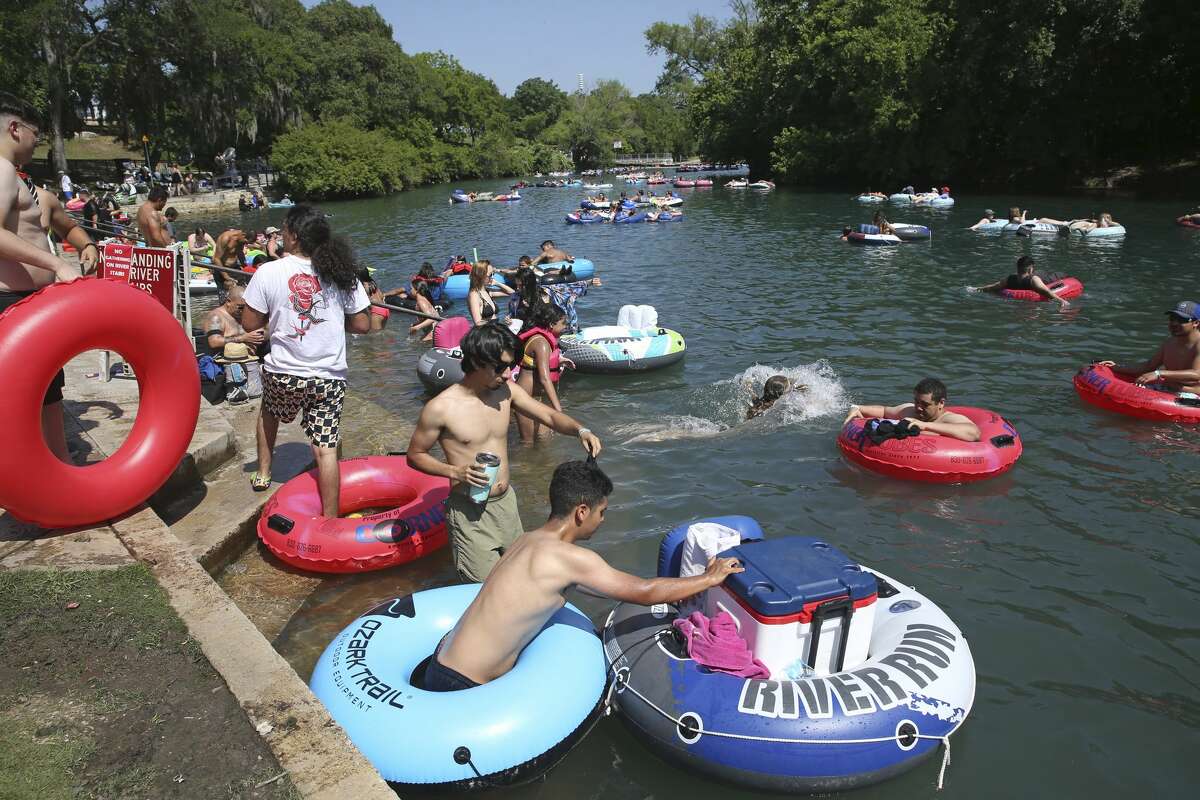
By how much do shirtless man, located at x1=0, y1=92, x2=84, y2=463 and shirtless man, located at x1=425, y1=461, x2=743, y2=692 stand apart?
118 inches

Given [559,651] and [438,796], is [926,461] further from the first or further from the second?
[438,796]

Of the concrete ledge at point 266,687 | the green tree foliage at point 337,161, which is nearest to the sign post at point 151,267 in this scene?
the concrete ledge at point 266,687

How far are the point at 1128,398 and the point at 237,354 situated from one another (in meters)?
10.1

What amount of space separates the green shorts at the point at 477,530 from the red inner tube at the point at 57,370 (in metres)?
1.94

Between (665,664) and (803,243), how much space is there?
22.3 m

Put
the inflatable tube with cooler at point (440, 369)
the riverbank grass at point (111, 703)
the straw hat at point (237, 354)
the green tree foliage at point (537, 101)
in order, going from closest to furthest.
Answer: the riverbank grass at point (111, 703) → the straw hat at point (237, 354) → the inflatable tube with cooler at point (440, 369) → the green tree foliage at point (537, 101)

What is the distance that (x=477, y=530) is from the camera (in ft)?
16.1

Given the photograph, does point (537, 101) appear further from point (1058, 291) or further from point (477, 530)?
point (477, 530)

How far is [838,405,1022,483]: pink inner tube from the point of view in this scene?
24.6 feet

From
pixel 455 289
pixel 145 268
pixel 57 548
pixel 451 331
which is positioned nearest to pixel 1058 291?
pixel 451 331

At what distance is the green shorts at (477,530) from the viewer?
192 inches

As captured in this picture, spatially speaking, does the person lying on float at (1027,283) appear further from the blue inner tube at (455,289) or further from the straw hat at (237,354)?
the straw hat at (237,354)

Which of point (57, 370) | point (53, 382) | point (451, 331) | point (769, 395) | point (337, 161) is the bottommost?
point (769, 395)

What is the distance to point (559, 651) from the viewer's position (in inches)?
161
